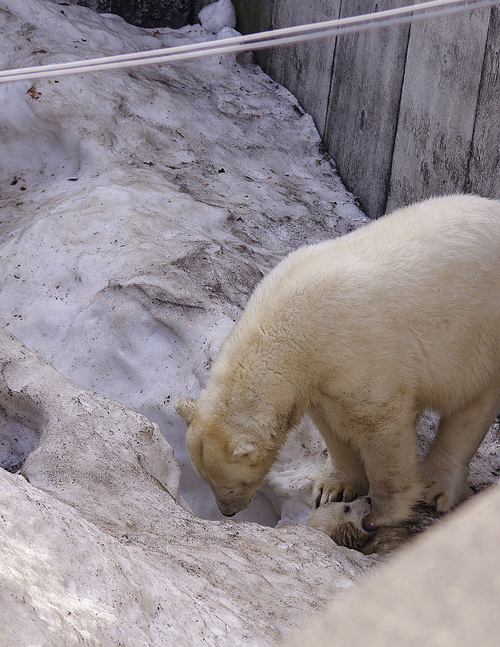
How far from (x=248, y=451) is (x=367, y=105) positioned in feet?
14.1

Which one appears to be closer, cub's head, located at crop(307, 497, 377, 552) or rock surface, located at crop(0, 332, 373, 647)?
rock surface, located at crop(0, 332, 373, 647)

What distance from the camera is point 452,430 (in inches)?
147

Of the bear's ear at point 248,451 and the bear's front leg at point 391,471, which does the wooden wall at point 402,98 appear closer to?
the bear's front leg at point 391,471

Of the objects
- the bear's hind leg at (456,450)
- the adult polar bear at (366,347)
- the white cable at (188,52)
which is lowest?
the bear's hind leg at (456,450)

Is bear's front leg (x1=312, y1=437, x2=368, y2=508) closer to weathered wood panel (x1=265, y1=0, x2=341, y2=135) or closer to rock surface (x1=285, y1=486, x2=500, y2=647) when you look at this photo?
rock surface (x1=285, y1=486, x2=500, y2=647)

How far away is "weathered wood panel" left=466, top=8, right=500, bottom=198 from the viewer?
4422 mm

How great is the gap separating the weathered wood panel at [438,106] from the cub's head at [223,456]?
9.34 ft

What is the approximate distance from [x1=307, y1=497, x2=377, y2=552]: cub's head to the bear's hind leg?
1.40 ft

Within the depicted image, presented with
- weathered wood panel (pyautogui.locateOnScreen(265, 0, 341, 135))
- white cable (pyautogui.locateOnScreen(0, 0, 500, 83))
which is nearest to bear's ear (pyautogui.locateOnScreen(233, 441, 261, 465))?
white cable (pyautogui.locateOnScreen(0, 0, 500, 83))

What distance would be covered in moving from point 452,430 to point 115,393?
88.4 inches

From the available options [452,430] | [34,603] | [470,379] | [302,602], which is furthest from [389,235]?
[34,603]

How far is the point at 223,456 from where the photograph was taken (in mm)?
3307

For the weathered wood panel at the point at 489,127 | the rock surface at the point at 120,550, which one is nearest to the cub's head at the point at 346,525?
the rock surface at the point at 120,550

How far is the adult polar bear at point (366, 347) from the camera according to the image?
3182 mm
